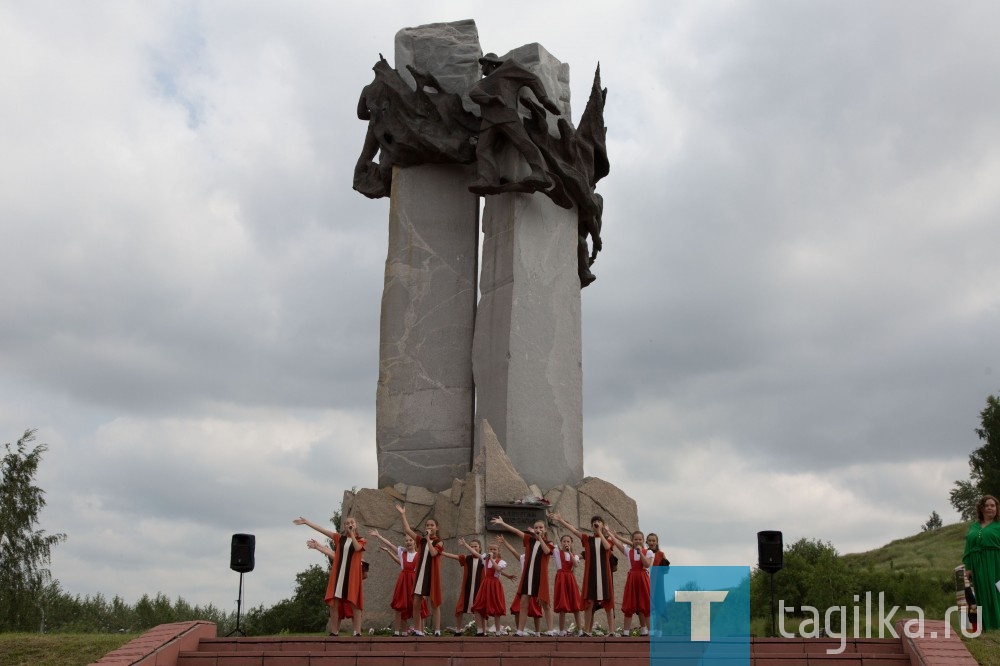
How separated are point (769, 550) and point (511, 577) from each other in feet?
10.5

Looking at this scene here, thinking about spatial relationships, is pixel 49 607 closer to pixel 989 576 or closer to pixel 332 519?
pixel 332 519

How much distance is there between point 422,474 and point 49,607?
13.6 meters

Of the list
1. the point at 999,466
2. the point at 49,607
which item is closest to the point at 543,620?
the point at 49,607

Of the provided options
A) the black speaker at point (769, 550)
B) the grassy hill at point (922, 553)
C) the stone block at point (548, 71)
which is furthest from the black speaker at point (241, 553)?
the grassy hill at point (922, 553)

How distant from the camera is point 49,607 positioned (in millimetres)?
27062

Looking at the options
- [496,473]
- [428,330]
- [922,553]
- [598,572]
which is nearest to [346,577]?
[598,572]

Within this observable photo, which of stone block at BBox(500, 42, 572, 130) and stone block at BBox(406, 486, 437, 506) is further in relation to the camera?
stone block at BBox(500, 42, 572, 130)

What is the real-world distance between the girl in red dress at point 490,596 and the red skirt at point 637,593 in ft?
5.01

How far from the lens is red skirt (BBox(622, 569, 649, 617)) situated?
13203 mm

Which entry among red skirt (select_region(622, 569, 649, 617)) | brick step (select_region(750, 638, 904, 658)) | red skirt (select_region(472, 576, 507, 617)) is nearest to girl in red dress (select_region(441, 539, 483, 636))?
red skirt (select_region(472, 576, 507, 617))

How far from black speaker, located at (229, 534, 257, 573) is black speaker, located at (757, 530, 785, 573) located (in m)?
6.55

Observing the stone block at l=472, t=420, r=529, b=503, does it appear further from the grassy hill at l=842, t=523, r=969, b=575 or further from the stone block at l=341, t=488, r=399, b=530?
the grassy hill at l=842, t=523, r=969, b=575

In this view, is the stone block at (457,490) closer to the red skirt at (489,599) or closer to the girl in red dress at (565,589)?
the red skirt at (489,599)

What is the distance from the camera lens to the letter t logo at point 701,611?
38.8ft
